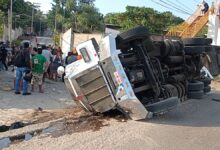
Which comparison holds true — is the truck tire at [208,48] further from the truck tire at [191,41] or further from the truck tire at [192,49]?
the truck tire at [192,49]

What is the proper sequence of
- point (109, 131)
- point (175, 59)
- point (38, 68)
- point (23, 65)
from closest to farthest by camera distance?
point (109, 131), point (175, 59), point (23, 65), point (38, 68)

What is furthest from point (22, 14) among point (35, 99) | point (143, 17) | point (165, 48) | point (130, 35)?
point (130, 35)

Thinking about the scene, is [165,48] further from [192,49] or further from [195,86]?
[195,86]

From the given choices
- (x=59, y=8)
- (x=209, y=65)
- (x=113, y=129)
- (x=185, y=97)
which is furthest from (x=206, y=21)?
(x=59, y=8)

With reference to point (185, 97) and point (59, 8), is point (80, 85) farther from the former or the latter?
point (59, 8)

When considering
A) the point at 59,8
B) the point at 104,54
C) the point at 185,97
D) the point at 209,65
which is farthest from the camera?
the point at 59,8

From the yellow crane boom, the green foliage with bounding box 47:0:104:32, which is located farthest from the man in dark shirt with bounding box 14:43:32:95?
the green foliage with bounding box 47:0:104:32

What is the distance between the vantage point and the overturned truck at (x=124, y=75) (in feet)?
25.0

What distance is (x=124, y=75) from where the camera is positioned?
25.1 feet

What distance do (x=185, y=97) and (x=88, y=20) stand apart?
53.5 m

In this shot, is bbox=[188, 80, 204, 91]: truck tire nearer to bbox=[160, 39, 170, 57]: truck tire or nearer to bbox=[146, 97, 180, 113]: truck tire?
bbox=[160, 39, 170, 57]: truck tire

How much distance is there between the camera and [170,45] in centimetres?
978

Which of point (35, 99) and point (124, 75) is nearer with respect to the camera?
point (124, 75)

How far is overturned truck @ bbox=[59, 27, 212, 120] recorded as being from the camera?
7621mm
